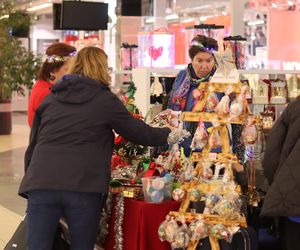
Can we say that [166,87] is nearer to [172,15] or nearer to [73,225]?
[73,225]

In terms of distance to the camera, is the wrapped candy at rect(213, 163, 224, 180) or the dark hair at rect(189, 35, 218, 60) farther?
the dark hair at rect(189, 35, 218, 60)

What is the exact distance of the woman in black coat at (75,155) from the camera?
3.27m

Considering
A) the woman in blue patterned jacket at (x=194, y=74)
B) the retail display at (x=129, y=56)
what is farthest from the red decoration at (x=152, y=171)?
the retail display at (x=129, y=56)

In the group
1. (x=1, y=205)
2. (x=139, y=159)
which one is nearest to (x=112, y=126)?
(x=139, y=159)

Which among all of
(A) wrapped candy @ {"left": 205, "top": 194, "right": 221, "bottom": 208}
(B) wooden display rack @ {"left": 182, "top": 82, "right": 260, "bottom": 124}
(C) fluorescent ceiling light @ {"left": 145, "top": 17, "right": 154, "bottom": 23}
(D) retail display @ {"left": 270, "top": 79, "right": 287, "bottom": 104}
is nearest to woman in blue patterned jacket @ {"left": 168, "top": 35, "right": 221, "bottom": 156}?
(B) wooden display rack @ {"left": 182, "top": 82, "right": 260, "bottom": 124}

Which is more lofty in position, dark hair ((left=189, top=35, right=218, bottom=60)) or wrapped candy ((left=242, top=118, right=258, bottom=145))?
dark hair ((left=189, top=35, right=218, bottom=60))

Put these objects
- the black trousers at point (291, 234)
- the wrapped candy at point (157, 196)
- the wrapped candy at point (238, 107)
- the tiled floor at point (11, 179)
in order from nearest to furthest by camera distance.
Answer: the black trousers at point (291, 234)
the wrapped candy at point (238, 107)
the wrapped candy at point (157, 196)
the tiled floor at point (11, 179)

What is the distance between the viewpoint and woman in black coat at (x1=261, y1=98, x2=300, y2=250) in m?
3.11

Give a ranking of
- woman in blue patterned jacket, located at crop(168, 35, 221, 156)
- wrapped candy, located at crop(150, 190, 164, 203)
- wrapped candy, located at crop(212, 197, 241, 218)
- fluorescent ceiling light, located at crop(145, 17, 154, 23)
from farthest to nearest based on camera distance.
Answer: fluorescent ceiling light, located at crop(145, 17, 154, 23) → woman in blue patterned jacket, located at crop(168, 35, 221, 156) → wrapped candy, located at crop(150, 190, 164, 203) → wrapped candy, located at crop(212, 197, 241, 218)

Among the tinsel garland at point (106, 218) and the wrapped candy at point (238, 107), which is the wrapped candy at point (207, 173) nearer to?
the wrapped candy at point (238, 107)

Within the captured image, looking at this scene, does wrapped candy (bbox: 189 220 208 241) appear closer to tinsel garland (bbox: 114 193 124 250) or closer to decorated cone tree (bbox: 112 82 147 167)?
tinsel garland (bbox: 114 193 124 250)

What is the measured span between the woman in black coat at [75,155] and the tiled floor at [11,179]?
235 cm

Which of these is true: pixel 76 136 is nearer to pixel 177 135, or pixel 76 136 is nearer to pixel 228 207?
pixel 177 135

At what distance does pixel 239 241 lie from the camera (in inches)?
139
